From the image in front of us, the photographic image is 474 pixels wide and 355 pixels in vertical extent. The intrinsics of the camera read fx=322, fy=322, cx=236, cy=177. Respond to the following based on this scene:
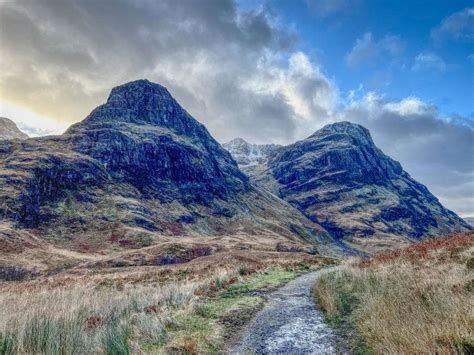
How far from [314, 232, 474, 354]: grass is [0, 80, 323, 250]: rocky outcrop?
93.1 metres

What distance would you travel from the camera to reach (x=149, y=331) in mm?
9781

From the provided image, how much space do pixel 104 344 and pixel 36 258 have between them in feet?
255

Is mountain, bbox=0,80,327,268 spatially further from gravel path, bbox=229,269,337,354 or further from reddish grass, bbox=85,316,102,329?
gravel path, bbox=229,269,337,354

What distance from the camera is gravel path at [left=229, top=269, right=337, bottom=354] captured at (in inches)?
355

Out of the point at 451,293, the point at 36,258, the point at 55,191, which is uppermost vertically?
the point at 55,191

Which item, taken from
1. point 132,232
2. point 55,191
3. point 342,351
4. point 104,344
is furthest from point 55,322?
point 55,191

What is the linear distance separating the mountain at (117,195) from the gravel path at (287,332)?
8822cm

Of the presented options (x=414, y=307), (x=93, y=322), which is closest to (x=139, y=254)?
(x=93, y=322)

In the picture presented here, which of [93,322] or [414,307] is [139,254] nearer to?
[93,322]

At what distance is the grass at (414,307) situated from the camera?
21.4 feet

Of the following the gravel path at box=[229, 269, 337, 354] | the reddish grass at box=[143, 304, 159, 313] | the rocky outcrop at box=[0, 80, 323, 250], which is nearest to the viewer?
the gravel path at box=[229, 269, 337, 354]

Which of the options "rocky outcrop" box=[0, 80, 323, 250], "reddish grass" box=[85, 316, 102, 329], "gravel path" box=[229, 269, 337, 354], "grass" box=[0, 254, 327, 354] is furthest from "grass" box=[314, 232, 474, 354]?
"rocky outcrop" box=[0, 80, 323, 250]

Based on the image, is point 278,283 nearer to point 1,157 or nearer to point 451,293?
point 451,293

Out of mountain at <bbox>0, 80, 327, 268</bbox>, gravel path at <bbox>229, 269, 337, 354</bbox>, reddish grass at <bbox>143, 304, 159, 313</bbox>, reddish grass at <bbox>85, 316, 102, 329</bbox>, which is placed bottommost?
gravel path at <bbox>229, 269, 337, 354</bbox>
